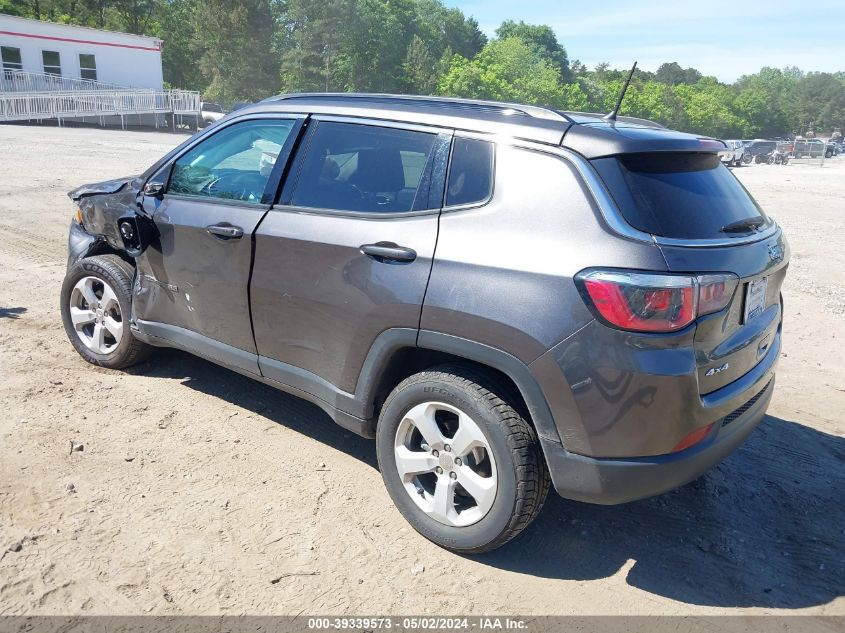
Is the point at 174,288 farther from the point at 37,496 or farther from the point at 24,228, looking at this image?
the point at 24,228

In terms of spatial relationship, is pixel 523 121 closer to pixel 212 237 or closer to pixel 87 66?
pixel 212 237

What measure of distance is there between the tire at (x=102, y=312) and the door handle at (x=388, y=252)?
6.80 ft

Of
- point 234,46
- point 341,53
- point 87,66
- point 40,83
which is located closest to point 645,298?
point 40,83

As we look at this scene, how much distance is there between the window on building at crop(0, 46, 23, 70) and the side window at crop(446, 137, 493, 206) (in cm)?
→ 3545

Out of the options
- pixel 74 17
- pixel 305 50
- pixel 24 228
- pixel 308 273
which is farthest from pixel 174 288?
pixel 305 50

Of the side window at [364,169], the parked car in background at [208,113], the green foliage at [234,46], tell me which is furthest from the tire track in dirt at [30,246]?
the green foliage at [234,46]

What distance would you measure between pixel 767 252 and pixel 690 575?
1.44m

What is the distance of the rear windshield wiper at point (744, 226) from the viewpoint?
2851 millimetres

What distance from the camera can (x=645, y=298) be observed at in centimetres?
245

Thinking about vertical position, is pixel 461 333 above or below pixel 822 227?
above

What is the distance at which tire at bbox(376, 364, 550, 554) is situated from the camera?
2756 mm

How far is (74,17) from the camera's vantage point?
52.4 meters

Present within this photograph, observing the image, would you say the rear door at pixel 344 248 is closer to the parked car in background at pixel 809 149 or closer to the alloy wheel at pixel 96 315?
the alloy wheel at pixel 96 315

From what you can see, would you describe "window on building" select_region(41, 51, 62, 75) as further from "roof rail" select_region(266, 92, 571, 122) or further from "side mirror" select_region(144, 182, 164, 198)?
"roof rail" select_region(266, 92, 571, 122)
